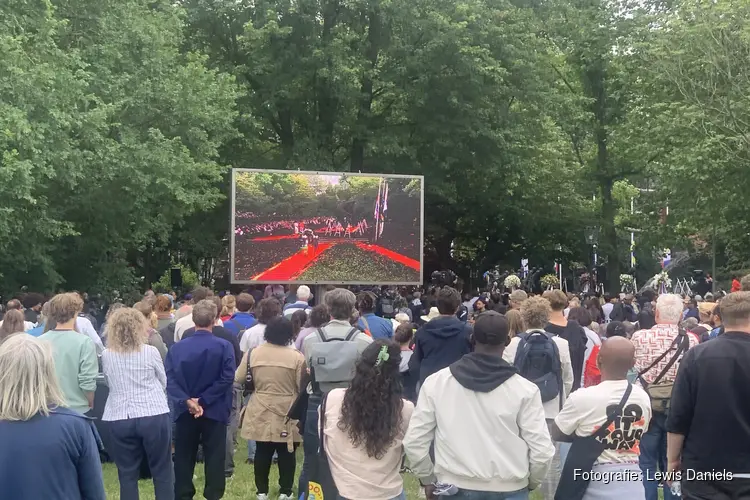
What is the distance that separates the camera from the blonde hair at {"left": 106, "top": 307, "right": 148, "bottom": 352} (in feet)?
20.8

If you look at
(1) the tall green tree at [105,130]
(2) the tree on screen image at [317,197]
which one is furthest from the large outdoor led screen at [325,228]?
(1) the tall green tree at [105,130]

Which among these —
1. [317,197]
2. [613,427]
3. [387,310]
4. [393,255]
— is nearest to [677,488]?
[613,427]

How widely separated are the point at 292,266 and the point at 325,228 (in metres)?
1.25

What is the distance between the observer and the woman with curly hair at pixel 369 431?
15.5 feet

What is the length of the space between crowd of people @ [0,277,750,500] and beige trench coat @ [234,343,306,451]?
13mm

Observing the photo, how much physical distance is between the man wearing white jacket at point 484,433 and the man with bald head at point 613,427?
0.44 m

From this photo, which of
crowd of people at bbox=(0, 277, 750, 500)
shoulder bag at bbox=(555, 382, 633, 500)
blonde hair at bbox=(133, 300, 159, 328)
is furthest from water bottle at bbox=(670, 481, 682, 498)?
blonde hair at bbox=(133, 300, 159, 328)

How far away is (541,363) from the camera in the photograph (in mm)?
6668

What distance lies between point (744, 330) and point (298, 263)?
55.5 ft

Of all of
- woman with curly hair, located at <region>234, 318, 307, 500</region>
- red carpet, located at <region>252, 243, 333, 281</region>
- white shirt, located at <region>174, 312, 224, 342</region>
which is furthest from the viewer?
red carpet, located at <region>252, 243, 333, 281</region>

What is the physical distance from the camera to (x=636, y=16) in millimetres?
32562

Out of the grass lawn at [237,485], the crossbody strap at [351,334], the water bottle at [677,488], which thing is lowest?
the grass lawn at [237,485]

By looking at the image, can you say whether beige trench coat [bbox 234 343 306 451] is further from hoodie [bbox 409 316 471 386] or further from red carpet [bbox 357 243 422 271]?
red carpet [bbox 357 243 422 271]

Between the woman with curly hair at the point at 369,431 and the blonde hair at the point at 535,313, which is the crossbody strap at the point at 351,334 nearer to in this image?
the blonde hair at the point at 535,313
